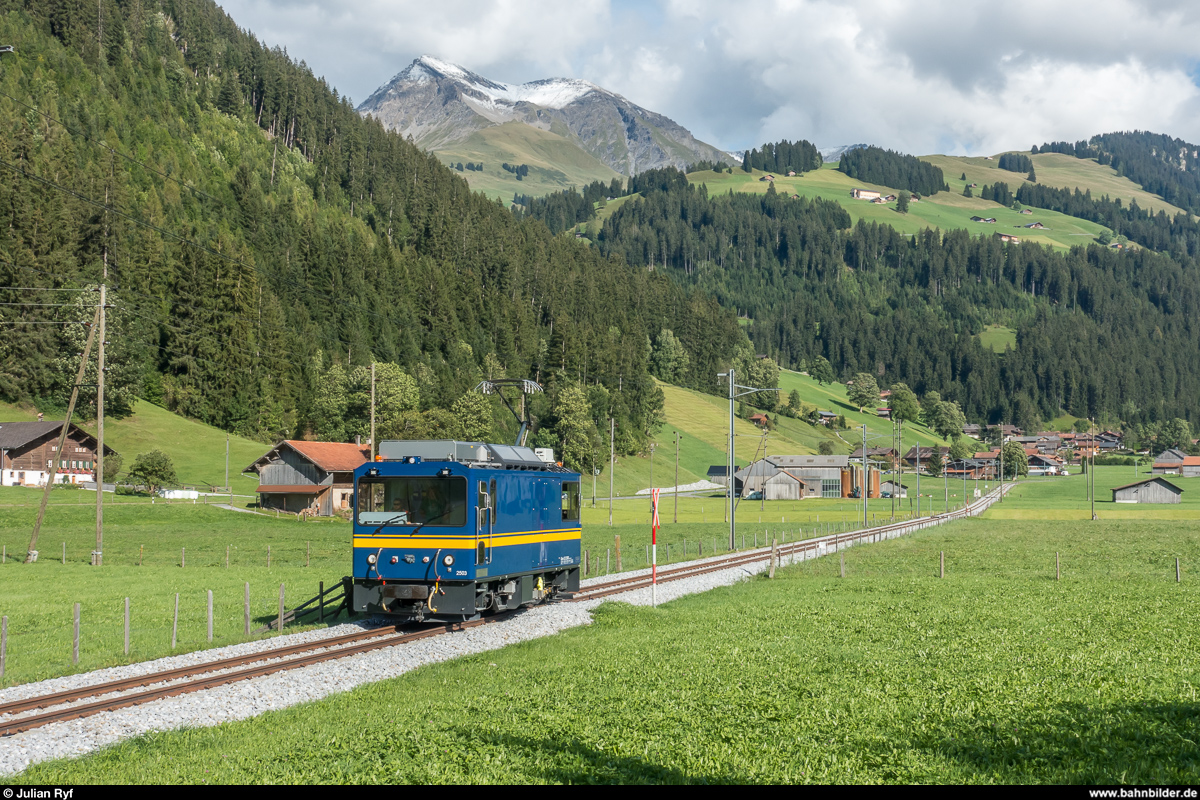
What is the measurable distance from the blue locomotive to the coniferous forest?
7773 centimetres

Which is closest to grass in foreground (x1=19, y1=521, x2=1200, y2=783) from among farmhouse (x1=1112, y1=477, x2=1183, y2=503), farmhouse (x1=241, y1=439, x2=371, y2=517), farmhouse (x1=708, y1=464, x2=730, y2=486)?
farmhouse (x1=241, y1=439, x2=371, y2=517)

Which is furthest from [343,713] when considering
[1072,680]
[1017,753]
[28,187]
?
[28,187]

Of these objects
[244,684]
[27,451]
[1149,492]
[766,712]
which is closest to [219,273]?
[27,451]

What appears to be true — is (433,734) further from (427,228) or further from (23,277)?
(427,228)

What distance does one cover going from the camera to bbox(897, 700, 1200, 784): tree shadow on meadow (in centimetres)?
1002

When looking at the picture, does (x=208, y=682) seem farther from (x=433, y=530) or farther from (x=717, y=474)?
(x=717, y=474)

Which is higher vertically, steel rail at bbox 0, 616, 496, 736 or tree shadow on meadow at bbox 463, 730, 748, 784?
Answer: tree shadow on meadow at bbox 463, 730, 748, 784

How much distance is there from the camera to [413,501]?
23.8 meters

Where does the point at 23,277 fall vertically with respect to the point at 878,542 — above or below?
above

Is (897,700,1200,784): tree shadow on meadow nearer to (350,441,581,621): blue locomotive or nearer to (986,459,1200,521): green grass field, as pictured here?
(350,441,581,621): blue locomotive

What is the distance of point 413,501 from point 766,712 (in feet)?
41.7

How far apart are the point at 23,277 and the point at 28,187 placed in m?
13.6

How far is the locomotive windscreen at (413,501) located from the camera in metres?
23.3

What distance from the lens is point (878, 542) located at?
2581 inches
